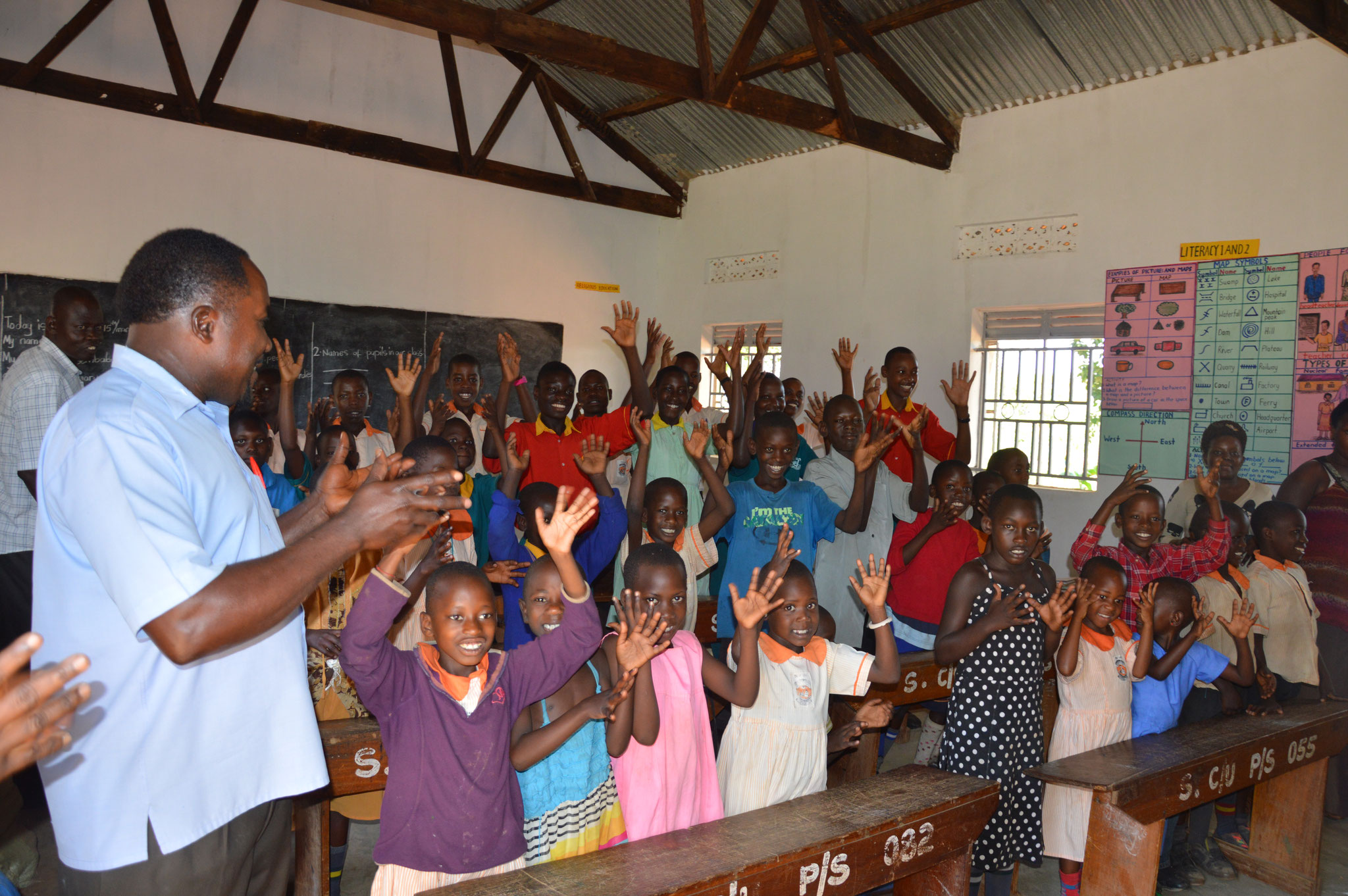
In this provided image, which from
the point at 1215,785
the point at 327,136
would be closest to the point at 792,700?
the point at 1215,785

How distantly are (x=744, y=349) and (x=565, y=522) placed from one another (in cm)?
686

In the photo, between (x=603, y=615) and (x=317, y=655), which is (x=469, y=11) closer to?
(x=603, y=615)

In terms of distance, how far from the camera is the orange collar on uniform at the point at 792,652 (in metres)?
2.43

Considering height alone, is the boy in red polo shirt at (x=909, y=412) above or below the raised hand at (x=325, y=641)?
above

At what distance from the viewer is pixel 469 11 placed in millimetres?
4977

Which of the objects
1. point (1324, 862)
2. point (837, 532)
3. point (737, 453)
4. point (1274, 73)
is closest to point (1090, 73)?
point (1274, 73)

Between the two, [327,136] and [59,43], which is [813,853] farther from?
[327,136]

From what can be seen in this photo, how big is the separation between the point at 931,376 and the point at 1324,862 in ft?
13.1

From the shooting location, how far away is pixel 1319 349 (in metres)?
4.96

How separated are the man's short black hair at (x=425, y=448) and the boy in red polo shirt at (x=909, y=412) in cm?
227

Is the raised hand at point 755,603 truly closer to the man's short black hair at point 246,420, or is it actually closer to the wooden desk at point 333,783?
the wooden desk at point 333,783

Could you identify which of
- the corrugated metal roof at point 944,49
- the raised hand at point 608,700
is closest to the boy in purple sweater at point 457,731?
the raised hand at point 608,700

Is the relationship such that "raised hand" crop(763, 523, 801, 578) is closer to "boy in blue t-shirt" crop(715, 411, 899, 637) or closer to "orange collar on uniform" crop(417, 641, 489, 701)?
"orange collar on uniform" crop(417, 641, 489, 701)

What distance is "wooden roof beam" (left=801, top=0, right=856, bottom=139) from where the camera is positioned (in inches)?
215
